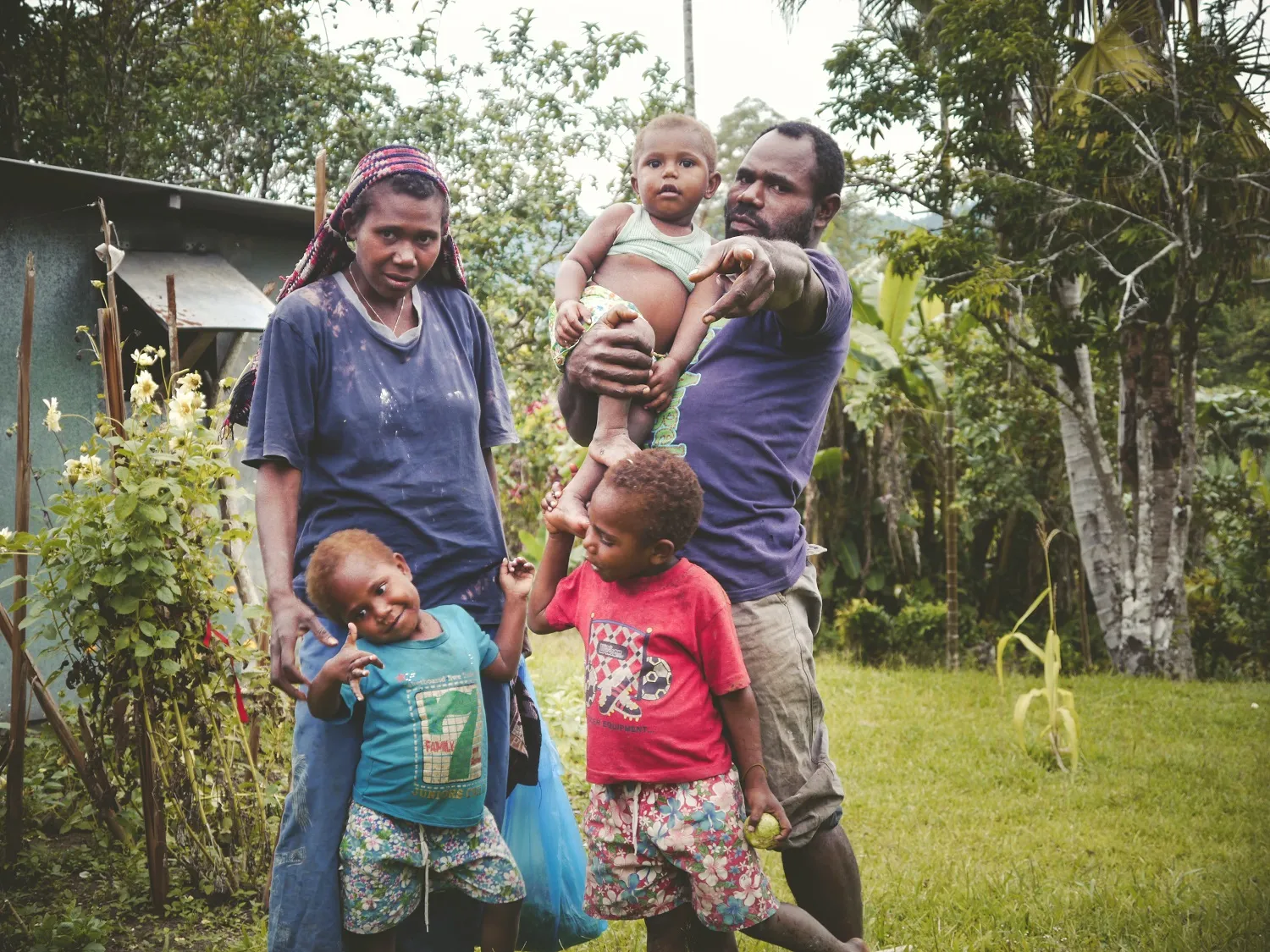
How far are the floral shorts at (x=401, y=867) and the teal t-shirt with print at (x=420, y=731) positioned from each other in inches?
1.5

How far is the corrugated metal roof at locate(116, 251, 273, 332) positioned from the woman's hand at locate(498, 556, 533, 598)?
3.62 m

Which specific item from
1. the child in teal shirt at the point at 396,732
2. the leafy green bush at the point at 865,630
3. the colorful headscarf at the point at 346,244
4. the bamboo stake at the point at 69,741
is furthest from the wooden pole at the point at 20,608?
the leafy green bush at the point at 865,630

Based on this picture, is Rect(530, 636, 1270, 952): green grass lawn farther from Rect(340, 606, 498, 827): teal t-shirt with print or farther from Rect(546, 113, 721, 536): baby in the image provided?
Rect(546, 113, 721, 536): baby

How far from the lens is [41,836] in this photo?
431cm

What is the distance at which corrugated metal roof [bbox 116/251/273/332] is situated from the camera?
228 inches

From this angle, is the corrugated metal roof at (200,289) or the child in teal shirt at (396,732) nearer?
the child in teal shirt at (396,732)

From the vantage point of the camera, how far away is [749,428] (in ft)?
7.70

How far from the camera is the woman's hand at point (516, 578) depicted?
249 cm

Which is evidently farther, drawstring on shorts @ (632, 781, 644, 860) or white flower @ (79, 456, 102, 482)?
white flower @ (79, 456, 102, 482)

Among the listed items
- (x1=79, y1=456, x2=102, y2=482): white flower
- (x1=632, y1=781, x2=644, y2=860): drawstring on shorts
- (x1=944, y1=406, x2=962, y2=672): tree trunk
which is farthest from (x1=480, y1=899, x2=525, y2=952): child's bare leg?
(x1=944, y1=406, x2=962, y2=672): tree trunk

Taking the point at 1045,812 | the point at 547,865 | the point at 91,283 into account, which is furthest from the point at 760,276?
the point at 91,283

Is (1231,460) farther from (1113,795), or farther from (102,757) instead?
(102,757)

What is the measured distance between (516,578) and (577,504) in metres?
0.34

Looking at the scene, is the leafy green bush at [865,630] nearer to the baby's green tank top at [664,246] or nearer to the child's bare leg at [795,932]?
the child's bare leg at [795,932]
